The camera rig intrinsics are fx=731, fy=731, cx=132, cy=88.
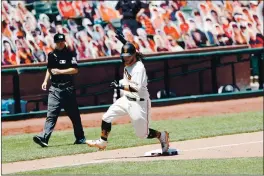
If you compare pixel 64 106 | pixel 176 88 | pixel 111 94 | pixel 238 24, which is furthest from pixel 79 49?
pixel 64 106

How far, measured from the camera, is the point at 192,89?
21938 mm

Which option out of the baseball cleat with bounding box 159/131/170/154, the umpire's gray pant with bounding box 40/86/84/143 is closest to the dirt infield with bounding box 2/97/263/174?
the baseball cleat with bounding box 159/131/170/154

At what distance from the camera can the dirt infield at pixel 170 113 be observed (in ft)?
53.6

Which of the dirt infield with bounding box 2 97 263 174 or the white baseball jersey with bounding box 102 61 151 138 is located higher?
the white baseball jersey with bounding box 102 61 151 138

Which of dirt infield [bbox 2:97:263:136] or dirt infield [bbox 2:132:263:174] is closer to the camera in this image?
dirt infield [bbox 2:132:263:174]

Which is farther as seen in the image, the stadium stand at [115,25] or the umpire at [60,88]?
the stadium stand at [115,25]

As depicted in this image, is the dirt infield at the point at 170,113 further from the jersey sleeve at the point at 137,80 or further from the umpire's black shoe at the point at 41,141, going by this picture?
the jersey sleeve at the point at 137,80

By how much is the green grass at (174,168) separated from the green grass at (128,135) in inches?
68.5

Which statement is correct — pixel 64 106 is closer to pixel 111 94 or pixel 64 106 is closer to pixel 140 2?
pixel 111 94

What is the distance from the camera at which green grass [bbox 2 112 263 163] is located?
1179cm

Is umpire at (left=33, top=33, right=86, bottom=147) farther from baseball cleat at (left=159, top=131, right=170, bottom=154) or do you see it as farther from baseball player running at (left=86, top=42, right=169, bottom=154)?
baseball cleat at (left=159, top=131, right=170, bottom=154)

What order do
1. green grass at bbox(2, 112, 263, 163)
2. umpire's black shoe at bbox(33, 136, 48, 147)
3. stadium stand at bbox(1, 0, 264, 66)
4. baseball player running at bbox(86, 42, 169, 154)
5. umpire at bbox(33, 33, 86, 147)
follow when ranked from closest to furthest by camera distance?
baseball player running at bbox(86, 42, 169, 154), green grass at bbox(2, 112, 263, 163), umpire's black shoe at bbox(33, 136, 48, 147), umpire at bbox(33, 33, 86, 147), stadium stand at bbox(1, 0, 264, 66)

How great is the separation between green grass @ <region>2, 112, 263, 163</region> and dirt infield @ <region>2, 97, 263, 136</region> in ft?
3.03

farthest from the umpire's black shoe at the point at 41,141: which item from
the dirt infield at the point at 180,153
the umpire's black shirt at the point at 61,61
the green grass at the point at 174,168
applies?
the green grass at the point at 174,168
